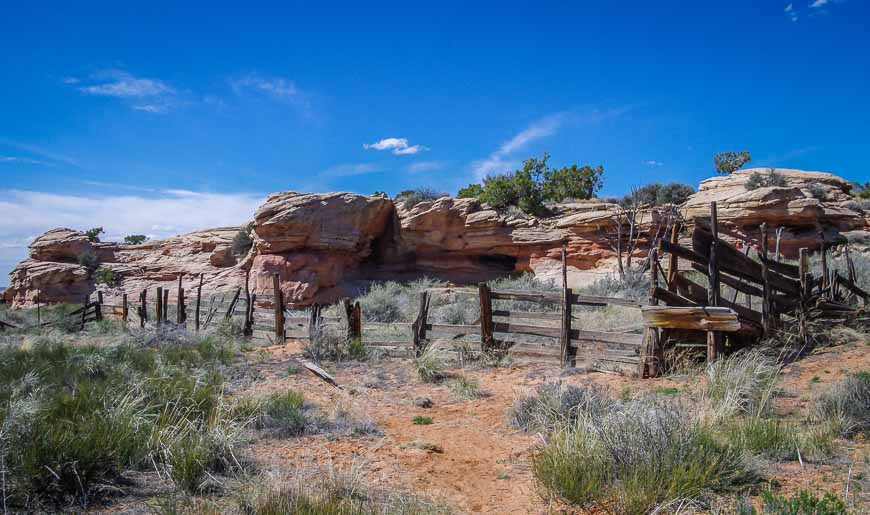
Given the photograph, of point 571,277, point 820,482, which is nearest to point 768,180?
point 571,277

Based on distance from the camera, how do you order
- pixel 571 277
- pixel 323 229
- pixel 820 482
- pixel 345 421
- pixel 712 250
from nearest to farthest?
pixel 820 482 < pixel 345 421 < pixel 712 250 < pixel 571 277 < pixel 323 229

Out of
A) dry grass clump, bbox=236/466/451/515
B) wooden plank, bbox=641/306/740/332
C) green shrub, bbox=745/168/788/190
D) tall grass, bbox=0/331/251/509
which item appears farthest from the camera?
green shrub, bbox=745/168/788/190

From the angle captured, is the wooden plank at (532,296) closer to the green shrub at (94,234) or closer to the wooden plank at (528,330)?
the wooden plank at (528,330)

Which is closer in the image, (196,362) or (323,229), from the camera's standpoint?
(196,362)

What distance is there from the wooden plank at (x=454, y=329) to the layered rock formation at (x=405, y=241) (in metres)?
14.9

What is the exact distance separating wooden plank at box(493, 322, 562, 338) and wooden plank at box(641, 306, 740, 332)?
1885 millimetres

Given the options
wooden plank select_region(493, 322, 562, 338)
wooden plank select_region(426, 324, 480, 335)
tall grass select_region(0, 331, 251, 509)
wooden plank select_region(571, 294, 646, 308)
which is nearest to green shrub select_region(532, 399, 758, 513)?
tall grass select_region(0, 331, 251, 509)

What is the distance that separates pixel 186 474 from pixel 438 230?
23814 mm

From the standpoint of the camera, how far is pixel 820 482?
3906 millimetres

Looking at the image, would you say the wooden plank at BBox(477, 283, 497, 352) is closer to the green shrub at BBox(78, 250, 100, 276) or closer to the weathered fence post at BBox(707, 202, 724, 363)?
the weathered fence post at BBox(707, 202, 724, 363)

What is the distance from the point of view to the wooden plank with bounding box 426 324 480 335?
10.2m

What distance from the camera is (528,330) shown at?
383 inches

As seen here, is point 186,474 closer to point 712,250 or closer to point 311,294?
point 712,250

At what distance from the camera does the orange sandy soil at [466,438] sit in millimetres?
4094
